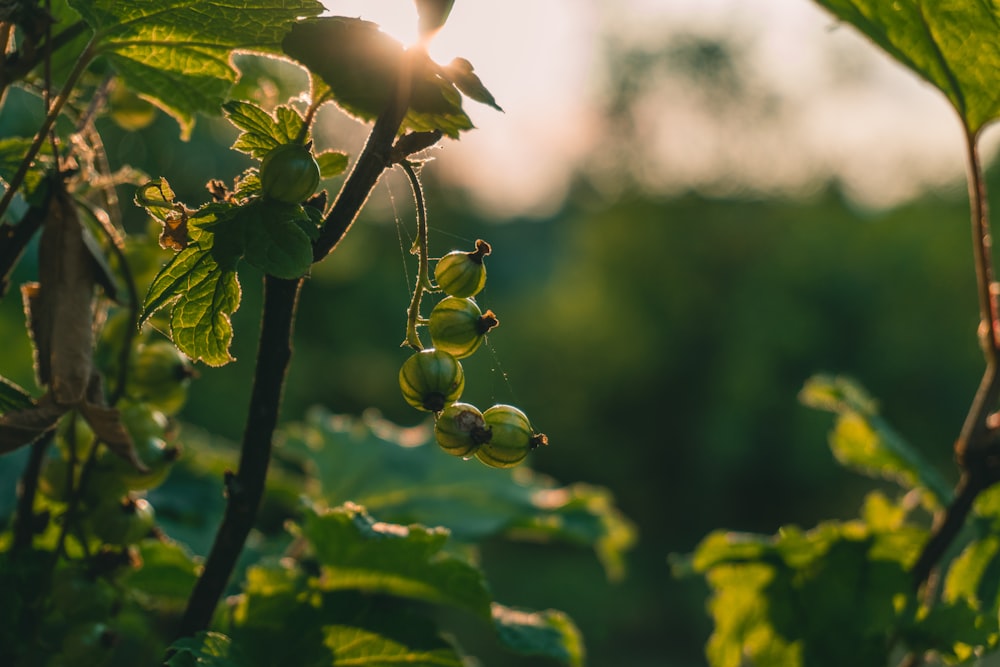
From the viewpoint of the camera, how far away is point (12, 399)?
24.8 inches

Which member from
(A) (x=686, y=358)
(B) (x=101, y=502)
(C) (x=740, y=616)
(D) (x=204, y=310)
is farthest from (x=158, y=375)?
(A) (x=686, y=358)

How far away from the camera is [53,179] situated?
661 millimetres

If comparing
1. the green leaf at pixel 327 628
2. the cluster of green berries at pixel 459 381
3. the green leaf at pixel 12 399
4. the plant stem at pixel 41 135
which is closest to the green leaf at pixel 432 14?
the cluster of green berries at pixel 459 381

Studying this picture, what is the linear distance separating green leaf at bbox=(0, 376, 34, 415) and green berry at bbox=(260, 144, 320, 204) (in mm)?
240

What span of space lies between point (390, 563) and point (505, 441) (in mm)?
286

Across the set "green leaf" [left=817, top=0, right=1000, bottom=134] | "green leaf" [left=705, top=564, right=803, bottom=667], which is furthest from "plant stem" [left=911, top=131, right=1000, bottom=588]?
"green leaf" [left=705, top=564, right=803, bottom=667]

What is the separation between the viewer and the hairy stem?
22.5 inches

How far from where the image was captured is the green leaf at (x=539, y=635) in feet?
2.72

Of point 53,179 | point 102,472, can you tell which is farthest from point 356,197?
point 102,472

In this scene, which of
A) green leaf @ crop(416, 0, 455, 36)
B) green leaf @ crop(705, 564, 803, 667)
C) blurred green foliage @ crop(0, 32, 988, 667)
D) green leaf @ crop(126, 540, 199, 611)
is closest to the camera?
green leaf @ crop(416, 0, 455, 36)

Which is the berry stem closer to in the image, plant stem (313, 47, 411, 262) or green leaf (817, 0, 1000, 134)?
plant stem (313, 47, 411, 262)

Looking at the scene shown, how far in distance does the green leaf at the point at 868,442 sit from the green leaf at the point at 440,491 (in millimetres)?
353

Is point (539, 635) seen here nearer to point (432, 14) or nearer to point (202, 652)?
point (202, 652)

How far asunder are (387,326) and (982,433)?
1204 centimetres
